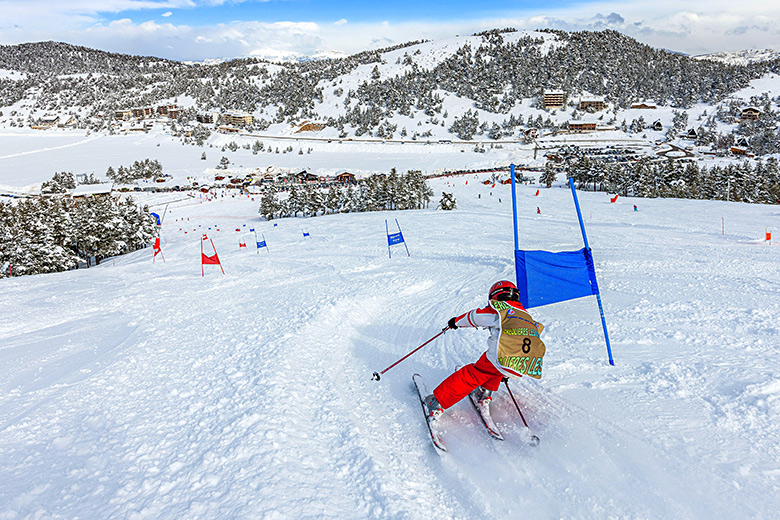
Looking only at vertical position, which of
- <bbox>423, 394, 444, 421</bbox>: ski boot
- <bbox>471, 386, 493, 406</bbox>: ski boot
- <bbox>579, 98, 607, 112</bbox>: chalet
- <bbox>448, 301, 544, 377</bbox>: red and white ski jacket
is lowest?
<bbox>423, 394, 444, 421</bbox>: ski boot

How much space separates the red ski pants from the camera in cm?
466

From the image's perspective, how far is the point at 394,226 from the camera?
25047 mm

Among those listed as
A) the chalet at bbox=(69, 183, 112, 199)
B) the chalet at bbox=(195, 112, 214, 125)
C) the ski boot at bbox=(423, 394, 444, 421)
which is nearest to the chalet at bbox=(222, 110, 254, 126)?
the chalet at bbox=(195, 112, 214, 125)

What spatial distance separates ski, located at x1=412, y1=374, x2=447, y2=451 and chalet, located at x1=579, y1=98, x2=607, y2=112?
133 meters

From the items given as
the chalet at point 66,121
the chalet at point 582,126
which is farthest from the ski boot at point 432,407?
the chalet at point 66,121

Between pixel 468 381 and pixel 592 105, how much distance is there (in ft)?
447

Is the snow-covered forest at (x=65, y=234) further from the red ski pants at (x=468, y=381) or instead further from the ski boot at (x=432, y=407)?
the red ski pants at (x=468, y=381)

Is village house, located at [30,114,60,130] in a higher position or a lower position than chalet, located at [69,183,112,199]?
higher

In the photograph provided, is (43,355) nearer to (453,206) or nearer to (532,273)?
(532,273)

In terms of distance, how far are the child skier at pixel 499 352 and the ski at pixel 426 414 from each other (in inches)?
2.4

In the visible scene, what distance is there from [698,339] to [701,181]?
5369 cm

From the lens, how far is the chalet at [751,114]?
9556 centimetres

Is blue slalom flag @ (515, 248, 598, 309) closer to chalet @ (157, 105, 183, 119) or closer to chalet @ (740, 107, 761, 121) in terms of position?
chalet @ (740, 107, 761, 121)

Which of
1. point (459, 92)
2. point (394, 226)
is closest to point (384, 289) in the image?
point (394, 226)
